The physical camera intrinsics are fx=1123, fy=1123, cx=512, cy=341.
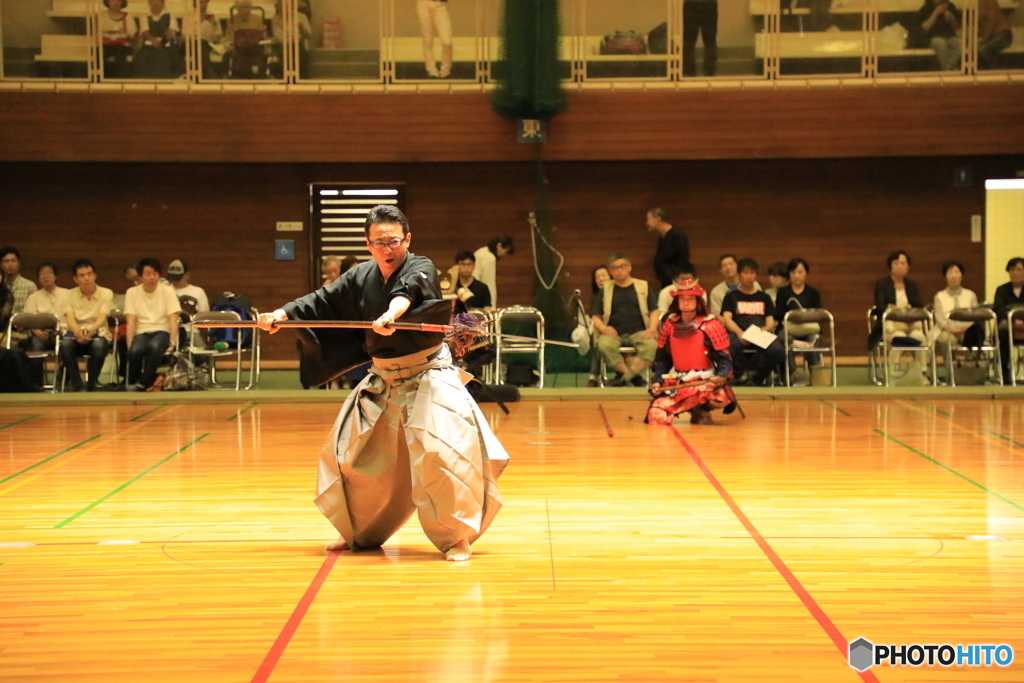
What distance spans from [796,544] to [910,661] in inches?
57.2

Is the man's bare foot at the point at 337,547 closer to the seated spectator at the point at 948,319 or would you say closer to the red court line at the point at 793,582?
the red court line at the point at 793,582

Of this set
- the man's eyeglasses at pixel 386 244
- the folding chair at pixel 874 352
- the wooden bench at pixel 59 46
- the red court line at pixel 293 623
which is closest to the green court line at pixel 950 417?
the folding chair at pixel 874 352

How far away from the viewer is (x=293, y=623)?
3785 millimetres

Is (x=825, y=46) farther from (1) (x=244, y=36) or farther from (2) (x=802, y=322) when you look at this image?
(1) (x=244, y=36)

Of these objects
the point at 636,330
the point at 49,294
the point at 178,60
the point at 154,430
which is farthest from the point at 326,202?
the point at 154,430

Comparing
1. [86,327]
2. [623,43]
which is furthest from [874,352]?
[86,327]

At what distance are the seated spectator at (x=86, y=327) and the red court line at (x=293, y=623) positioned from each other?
6420 mm

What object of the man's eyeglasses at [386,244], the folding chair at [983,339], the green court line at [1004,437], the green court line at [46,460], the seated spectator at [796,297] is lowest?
the green court line at [46,460]

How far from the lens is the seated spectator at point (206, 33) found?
1233 cm

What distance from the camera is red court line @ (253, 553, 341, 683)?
3.33 metres

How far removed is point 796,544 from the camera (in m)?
4.83

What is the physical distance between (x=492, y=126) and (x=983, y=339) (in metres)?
5.58

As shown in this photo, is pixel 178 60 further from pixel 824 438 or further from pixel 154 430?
pixel 824 438

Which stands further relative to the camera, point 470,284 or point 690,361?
point 470,284
